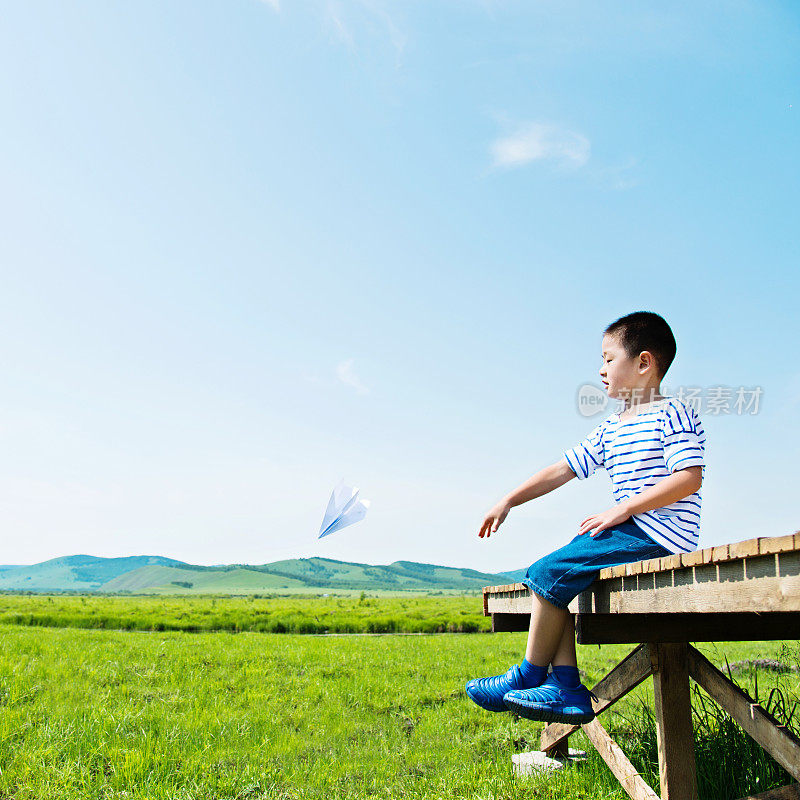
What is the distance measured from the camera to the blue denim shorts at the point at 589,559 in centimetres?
323

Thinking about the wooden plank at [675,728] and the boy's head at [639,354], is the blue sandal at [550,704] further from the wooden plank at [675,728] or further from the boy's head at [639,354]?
the boy's head at [639,354]

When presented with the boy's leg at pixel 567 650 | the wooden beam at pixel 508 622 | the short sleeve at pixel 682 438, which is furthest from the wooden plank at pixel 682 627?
the wooden beam at pixel 508 622

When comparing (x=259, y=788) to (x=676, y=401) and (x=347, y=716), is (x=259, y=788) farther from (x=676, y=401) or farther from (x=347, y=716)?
(x=676, y=401)

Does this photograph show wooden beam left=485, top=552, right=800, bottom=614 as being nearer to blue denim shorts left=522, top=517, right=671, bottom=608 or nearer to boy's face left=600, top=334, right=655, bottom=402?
blue denim shorts left=522, top=517, right=671, bottom=608

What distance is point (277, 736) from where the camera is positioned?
7352mm

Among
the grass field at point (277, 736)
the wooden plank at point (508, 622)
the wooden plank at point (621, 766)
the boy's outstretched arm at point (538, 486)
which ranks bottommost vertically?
the grass field at point (277, 736)

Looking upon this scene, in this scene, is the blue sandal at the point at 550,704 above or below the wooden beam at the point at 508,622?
below

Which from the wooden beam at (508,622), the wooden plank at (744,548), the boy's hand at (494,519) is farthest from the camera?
the wooden beam at (508,622)

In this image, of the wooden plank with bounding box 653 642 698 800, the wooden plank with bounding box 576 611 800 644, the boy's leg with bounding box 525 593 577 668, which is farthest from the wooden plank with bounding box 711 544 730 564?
the wooden plank with bounding box 653 642 698 800

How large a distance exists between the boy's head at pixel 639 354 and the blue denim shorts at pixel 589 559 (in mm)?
775

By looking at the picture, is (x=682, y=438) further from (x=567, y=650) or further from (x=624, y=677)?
(x=624, y=677)

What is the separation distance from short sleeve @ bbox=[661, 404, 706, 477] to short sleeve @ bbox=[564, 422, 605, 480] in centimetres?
50

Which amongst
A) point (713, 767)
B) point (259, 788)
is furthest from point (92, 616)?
point (713, 767)

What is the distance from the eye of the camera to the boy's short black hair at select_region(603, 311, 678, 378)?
362 cm
